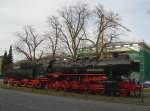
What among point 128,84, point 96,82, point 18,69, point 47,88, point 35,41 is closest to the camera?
point 128,84

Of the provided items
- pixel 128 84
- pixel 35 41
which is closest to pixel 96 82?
pixel 128 84

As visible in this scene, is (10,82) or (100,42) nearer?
(10,82)

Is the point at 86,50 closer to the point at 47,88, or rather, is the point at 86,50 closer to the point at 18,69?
the point at 18,69

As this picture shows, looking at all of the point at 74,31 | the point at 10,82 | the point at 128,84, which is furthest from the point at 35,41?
the point at 128,84

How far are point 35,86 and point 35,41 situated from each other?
50.3m

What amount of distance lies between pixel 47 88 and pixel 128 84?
11582mm

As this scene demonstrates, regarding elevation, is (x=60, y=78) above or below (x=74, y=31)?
below

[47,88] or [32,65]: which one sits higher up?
[32,65]

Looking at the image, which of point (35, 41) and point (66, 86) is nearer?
point (66, 86)

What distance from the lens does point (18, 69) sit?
44406mm

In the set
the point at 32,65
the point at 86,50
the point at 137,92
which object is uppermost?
the point at 86,50

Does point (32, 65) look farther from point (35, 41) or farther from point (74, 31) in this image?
point (35, 41)

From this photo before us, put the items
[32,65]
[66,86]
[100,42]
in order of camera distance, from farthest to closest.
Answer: [100,42] → [32,65] → [66,86]

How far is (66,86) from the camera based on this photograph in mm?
34594
